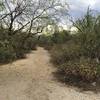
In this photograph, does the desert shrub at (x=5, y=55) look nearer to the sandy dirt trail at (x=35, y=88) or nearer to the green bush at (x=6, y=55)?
the green bush at (x=6, y=55)


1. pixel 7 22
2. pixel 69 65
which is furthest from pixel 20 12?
pixel 69 65

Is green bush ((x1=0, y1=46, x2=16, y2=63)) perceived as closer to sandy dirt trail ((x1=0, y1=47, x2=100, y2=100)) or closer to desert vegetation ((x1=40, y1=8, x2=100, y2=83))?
desert vegetation ((x1=40, y1=8, x2=100, y2=83))

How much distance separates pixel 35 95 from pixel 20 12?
664 inches

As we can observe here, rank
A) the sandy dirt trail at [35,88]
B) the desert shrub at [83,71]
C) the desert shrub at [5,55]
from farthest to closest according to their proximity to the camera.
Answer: the desert shrub at [5,55]
the desert shrub at [83,71]
the sandy dirt trail at [35,88]

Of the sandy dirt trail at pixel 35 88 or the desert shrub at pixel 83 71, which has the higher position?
the desert shrub at pixel 83 71

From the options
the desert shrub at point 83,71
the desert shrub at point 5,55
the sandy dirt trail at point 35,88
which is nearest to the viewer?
the sandy dirt trail at point 35,88

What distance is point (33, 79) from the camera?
13273 millimetres

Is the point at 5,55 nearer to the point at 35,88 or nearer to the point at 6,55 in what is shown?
the point at 6,55

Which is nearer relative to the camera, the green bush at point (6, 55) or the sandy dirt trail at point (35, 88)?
the sandy dirt trail at point (35, 88)

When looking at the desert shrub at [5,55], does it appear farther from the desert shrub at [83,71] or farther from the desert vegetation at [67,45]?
the desert shrub at [83,71]

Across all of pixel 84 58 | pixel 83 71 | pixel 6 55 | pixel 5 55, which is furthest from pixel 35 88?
pixel 6 55

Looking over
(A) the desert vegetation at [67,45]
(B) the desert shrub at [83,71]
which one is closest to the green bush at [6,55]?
(A) the desert vegetation at [67,45]

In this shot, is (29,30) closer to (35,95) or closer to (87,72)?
→ (87,72)

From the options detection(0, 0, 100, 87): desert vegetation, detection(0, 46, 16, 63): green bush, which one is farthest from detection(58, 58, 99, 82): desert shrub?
detection(0, 46, 16, 63): green bush
